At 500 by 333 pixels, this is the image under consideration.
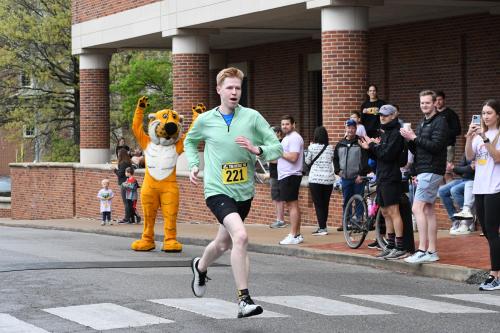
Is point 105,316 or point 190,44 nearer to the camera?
point 105,316

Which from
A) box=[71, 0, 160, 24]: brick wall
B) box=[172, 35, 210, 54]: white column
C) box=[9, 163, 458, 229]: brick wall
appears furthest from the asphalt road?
box=[71, 0, 160, 24]: brick wall

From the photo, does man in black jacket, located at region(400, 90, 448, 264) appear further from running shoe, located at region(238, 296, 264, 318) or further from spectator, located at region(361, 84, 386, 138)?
spectator, located at region(361, 84, 386, 138)

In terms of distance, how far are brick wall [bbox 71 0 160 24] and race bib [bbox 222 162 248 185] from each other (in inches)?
733

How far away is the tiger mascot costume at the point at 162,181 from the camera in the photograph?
681 inches

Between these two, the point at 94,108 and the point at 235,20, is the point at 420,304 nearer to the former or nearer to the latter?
the point at 235,20

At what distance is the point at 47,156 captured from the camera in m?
46.0

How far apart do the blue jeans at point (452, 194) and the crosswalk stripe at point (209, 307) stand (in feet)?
24.0

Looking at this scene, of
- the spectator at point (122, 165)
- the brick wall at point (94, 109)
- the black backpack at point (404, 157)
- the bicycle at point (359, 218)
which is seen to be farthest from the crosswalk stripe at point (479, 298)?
the brick wall at point (94, 109)

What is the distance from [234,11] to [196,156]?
14.0 meters

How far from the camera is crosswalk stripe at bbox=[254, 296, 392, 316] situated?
1022cm

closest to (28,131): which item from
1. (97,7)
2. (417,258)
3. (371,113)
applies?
(97,7)

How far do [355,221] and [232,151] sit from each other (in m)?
6.55

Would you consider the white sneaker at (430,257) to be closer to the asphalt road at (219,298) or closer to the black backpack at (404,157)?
the asphalt road at (219,298)

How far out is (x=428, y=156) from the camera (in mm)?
13719
